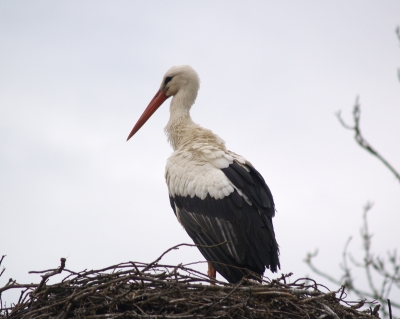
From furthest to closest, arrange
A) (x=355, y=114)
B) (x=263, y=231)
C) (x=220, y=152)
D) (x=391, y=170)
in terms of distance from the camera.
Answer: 1. (x=220, y=152)
2. (x=263, y=231)
3. (x=355, y=114)
4. (x=391, y=170)

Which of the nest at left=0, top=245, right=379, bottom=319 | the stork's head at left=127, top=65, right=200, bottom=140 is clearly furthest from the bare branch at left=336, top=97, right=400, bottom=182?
the stork's head at left=127, top=65, right=200, bottom=140

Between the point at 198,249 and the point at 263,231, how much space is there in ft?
2.03

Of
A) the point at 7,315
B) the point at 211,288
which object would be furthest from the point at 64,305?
the point at 211,288

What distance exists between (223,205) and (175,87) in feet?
7.01

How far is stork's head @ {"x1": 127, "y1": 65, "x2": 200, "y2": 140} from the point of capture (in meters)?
7.08

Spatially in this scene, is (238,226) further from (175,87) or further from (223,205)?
(175,87)

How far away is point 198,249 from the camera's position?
556 cm

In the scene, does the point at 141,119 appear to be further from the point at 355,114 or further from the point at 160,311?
the point at 355,114

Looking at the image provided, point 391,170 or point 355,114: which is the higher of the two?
point 355,114

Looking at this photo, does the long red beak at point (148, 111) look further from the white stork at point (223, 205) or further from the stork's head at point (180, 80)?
the white stork at point (223, 205)

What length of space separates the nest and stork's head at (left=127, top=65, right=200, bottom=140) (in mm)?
3337

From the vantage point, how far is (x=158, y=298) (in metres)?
3.84

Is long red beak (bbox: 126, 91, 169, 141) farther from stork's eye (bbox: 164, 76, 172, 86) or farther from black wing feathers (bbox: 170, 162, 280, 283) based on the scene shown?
black wing feathers (bbox: 170, 162, 280, 283)

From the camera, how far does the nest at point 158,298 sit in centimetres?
378
